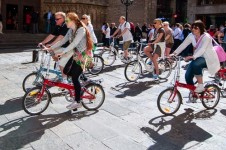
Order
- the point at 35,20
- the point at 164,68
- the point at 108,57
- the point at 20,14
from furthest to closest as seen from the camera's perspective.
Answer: the point at 20,14
the point at 35,20
the point at 108,57
the point at 164,68

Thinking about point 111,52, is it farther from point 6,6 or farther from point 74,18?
point 6,6

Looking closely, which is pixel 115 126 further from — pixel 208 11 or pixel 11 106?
pixel 208 11

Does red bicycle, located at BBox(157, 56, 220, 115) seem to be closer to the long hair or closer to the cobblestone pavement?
the cobblestone pavement

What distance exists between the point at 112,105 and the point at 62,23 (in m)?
2.09

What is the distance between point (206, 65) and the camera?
6.20 m

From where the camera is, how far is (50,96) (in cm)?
591

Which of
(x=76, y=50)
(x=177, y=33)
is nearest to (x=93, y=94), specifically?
(x=76, y=50)

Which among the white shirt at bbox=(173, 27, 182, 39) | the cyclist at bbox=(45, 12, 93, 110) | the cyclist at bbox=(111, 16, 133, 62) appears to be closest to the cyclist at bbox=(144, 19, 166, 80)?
the cyclist at bbox=(111, 16, 133, 62)

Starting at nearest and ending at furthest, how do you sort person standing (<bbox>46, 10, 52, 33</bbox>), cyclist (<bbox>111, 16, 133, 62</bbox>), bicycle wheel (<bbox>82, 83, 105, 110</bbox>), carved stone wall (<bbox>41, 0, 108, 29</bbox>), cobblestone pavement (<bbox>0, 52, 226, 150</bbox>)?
cobblestone pavement (<bbox>0, 52, 226, 150</bbox>) → bicycle wheel (<bbox>82, 83, 105, 110</bbox>) → cyclist (<bbox>111, 16, 133, 62</bbox>) → person standing (<bbox>46, 10, 52, 33</bbox>) → carved stone wall (<bbox>41, 0, 108, 29</bbox>)

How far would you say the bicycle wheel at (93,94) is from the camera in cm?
615

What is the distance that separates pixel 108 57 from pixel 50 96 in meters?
6.40

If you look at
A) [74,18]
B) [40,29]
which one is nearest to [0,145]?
[74,18]

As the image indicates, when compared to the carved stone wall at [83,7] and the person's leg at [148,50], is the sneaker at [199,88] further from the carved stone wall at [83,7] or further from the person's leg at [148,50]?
the carved stone wall at [83,7]

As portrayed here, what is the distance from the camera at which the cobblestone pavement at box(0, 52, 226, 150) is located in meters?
4.68
